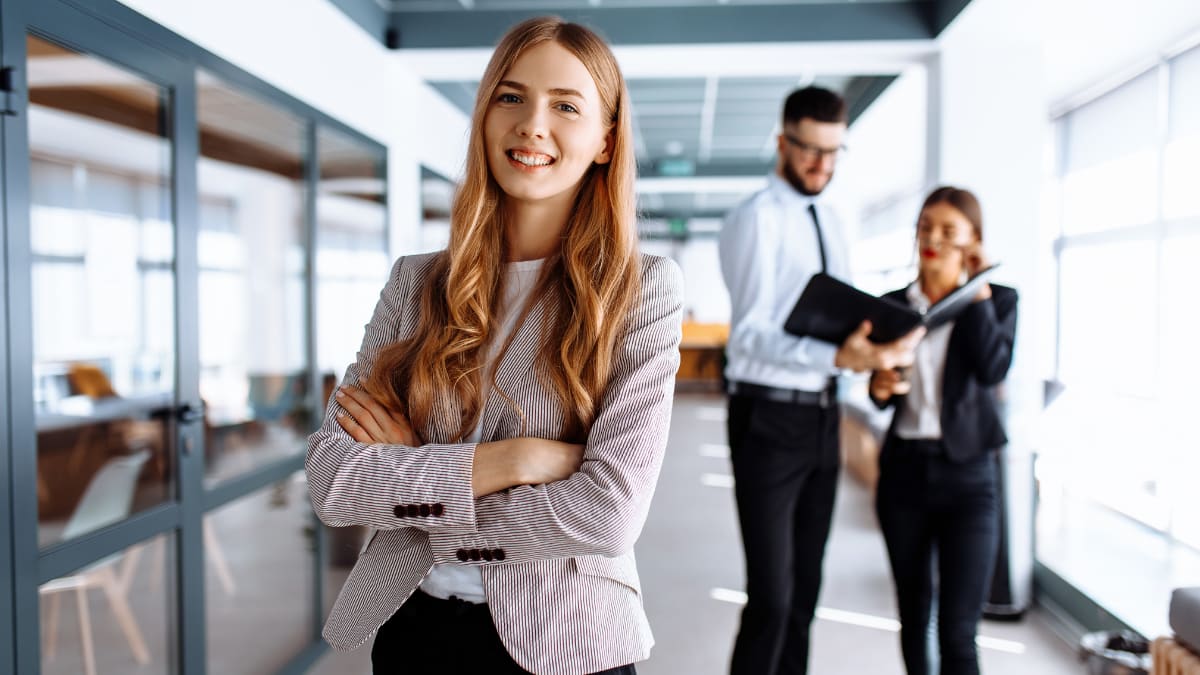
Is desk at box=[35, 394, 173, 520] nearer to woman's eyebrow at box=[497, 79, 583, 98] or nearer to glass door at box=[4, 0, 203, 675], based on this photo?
glass door at box=[4, 0, 203, 675]

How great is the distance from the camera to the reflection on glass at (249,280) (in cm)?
311

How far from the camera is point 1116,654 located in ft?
9.93

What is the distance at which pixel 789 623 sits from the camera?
9.23ft

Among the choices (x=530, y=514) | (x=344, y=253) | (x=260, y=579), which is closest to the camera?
(x=530, y=514)

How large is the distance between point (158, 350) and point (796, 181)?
84.9 inches

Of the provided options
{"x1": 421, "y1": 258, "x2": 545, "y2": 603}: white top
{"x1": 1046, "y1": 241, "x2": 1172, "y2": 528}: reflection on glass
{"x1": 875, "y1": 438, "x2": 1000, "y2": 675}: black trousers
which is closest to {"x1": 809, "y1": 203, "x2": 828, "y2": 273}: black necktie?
{"x1": 875, "y1": 438, "x2": 1000, "y2": 675}: black trousers

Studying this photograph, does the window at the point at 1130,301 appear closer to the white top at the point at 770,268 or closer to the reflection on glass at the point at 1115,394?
the reflection on glass at the point at 1115,394

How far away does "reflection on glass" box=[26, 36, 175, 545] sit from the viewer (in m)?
2.18

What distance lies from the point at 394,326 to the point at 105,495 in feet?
5.28

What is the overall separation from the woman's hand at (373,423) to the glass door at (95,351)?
1227mm

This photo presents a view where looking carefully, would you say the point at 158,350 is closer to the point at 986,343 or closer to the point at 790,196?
the point at 790,196

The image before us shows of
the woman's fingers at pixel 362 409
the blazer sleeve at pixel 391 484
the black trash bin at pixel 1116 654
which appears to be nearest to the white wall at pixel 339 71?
the woman's fingers at pixel 362 409

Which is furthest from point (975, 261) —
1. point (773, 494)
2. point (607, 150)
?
point (607, 150)

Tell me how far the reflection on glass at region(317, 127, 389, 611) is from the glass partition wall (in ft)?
0.13
